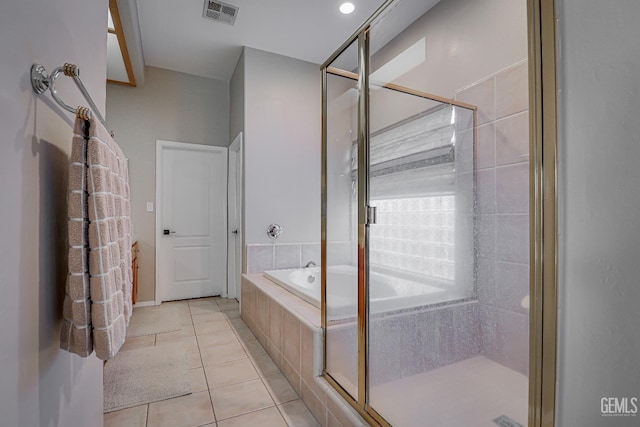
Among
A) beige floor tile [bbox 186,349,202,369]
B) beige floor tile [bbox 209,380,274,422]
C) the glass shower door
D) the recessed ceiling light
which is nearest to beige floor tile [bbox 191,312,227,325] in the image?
beige floor tile [bbox 186,349,202,369]

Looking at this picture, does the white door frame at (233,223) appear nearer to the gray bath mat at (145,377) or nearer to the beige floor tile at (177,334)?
the beige floor tile at (177,334)

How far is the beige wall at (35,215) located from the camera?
58 centimetres

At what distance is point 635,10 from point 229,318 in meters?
3.40

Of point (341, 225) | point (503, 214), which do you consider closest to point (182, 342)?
point (341, 225)

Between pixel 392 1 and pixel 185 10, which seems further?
pixel 185 10

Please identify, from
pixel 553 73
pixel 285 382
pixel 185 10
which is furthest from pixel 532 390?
pixel 185 10

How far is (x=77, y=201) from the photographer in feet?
2.61

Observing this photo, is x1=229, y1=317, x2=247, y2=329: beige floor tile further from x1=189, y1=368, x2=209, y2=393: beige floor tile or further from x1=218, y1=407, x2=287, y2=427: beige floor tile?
x1=218, y1=407, x2=287, y2=427: beige floor tile

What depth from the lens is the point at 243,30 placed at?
2971 mm

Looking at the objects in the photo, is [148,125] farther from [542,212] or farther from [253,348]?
[542,212]

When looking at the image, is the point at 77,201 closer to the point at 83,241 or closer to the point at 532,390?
the point at 83,241

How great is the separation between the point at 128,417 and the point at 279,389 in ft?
2.64

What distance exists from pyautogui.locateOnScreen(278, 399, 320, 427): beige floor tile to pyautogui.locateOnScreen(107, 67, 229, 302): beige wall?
8.77ft

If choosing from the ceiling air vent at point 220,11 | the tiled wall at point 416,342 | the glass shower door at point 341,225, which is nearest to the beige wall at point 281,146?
the ceiling air vent at point 220,11
